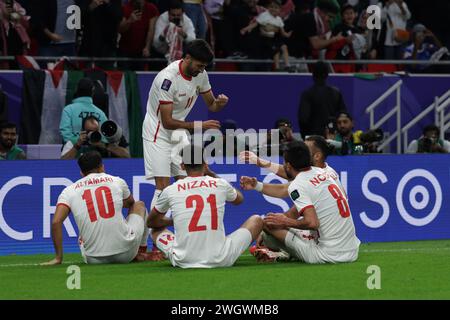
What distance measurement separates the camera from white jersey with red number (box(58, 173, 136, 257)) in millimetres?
12844

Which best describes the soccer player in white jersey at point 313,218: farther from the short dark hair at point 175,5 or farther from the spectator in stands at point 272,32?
the spectator in stands at point 272,32

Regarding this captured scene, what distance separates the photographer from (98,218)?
12.9m

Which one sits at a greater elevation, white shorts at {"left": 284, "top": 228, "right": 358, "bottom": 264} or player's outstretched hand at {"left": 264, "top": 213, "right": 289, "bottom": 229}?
player's outstretched hand at {"left": 264, "top": 213, "right": 289, "bottom": 229}

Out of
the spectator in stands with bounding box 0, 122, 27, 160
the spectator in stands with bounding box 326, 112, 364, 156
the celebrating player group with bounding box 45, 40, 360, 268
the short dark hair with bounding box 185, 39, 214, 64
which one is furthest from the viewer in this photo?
the spectator in stands with bounding box 326, 112, 364, 156

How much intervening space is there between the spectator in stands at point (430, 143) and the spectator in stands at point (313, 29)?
2.57 metres

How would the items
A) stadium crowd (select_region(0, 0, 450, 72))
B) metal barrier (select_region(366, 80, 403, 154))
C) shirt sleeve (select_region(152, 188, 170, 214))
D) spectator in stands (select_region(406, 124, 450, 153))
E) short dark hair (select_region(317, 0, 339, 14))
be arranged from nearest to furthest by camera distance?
shirt sleeve (select_region(152, 188, 170, 214))
stadium crowd (select_region(0, 0, 450, 72))
spectator in stands (select_region(406, 124, 450, 153))
metal barrier (select_region(366, 80, 403, 154))
short dark hair (select_region(317, 0, 339, 14))

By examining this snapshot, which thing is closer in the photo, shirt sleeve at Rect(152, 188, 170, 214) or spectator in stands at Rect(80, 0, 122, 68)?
shirt sleeve at Rect(152, 188, 170, 214)

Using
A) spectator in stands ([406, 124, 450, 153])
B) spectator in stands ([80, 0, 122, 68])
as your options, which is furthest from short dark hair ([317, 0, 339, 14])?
spectator in stands ([80, 0, 122, 68])

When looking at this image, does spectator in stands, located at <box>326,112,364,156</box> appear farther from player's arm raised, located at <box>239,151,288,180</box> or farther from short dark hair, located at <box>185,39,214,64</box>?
short dark hair, located at <box>185,39,214,64</box>

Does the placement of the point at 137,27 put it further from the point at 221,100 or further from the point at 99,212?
the point at 99,212

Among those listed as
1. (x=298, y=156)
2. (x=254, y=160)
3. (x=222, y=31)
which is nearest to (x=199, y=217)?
(x=298, y=156)

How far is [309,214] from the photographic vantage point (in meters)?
12.1

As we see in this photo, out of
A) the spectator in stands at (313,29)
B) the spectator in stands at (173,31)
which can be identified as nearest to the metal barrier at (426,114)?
the spectator in stands at (313,29)

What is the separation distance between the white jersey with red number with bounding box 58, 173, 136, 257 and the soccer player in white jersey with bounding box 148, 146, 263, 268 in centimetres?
80
